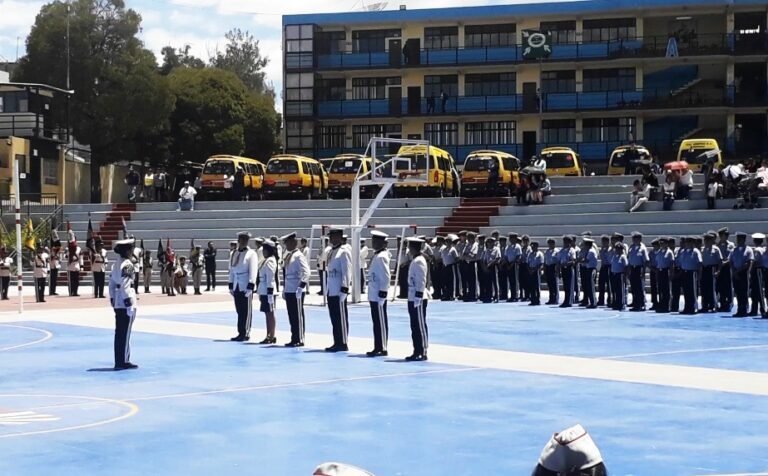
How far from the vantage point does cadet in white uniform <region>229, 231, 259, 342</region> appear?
19281mm

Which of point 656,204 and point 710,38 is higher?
point 710,38

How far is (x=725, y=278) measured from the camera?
25.5m

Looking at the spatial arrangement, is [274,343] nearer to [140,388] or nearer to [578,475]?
[140,388]

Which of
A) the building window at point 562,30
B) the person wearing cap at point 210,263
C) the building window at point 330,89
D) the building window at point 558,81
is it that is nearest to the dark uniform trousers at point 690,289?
the person wearing cap at point 210,263

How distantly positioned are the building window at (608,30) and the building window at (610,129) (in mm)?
4191

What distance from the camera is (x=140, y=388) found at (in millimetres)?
13773

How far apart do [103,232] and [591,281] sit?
2245 centimetres

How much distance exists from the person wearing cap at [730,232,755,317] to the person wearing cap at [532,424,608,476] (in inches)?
867

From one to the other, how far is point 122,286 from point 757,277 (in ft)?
48.2

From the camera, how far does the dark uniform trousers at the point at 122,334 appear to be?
15453mm

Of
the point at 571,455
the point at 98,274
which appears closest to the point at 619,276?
the point at 98,274

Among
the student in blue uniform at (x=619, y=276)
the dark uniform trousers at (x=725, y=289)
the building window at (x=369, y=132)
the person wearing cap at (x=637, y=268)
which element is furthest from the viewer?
the building window at (x=369, y=132)

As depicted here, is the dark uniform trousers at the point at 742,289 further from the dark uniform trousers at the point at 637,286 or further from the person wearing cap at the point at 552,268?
the person wearing cap at the point at 552,268

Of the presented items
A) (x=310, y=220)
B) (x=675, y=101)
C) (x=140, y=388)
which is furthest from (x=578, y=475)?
(x=675, y=101)
